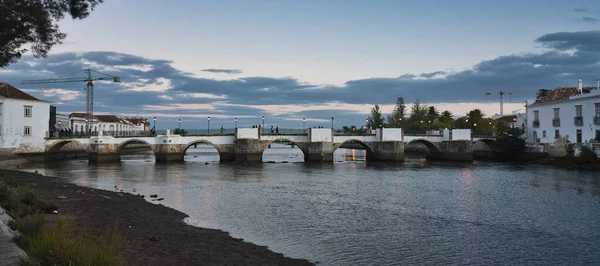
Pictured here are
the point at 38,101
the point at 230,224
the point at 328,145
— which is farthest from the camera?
the point at 328,145

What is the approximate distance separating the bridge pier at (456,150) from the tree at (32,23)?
63.1 m

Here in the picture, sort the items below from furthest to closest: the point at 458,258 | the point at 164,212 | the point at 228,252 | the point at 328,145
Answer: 1. the point at 328,145
2. the point at 164,212
3. the point at 458,258
4. the point at 228,252

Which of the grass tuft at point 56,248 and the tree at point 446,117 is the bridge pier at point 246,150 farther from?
the tree at point 446,117

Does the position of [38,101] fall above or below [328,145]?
above

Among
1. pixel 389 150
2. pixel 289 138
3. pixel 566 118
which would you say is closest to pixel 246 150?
→ pixel 289 138

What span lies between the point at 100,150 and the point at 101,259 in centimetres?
6323

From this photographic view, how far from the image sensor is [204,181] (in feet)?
132

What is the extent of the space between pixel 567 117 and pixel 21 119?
244ft

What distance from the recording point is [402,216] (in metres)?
23.1

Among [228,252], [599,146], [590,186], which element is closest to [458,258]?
[228,252]

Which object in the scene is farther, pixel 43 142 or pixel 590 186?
pixel 43 142

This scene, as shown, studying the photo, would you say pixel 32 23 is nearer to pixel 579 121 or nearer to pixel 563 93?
pixel 579 121

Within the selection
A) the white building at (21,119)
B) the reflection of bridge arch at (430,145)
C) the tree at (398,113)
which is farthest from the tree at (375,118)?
the white building at (21,119)

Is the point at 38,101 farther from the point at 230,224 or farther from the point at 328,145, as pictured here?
the point at 230,224
